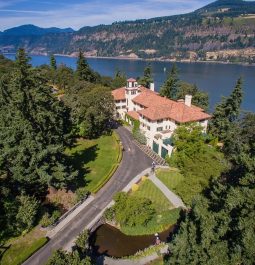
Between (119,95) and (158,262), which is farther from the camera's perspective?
(119,95)

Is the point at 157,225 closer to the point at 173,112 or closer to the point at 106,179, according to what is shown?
the point at 106,179

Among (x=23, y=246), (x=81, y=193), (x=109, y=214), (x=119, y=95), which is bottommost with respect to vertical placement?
(x=23, y=246)

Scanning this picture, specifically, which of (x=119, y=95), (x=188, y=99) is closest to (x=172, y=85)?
(x=119, y=95)

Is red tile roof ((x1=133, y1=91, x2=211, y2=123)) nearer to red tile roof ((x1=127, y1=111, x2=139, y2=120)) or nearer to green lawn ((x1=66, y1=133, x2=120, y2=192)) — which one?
red tile roof ((x1=127, y1=111, x2=139, y2=120))

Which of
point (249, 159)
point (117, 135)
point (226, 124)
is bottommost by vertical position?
point (117, 135)

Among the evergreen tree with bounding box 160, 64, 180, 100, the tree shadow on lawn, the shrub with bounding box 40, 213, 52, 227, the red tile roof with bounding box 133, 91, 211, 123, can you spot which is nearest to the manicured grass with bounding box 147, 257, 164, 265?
the shrub with bounding box 40, 213, 52, 227

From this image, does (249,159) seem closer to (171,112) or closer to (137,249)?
(137,249)

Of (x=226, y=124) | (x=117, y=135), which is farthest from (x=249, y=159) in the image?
(x=117, y=135)
